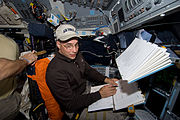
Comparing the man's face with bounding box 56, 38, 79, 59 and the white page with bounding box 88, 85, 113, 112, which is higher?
the man's face with bounding box 56, 38, 79, 59

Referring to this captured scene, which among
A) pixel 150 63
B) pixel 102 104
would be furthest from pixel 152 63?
pixel 102 104

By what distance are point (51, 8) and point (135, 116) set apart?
6.43 feet

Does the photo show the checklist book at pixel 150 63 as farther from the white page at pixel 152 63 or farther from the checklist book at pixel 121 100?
the checklist book at pixel 121 100

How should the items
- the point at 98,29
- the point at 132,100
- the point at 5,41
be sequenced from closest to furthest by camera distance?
the point at 132,100, the point at 5,41, the point at 98,29

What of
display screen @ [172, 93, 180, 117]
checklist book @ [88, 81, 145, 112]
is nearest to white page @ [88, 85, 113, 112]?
checklist book @ [88, 81, 145, 112]

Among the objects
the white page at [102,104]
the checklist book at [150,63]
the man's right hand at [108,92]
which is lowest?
the white page at [102,104]

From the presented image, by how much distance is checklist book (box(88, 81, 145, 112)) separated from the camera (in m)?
0.77

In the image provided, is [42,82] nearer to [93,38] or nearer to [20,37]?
[93,38]

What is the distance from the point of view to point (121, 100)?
0.85 metres

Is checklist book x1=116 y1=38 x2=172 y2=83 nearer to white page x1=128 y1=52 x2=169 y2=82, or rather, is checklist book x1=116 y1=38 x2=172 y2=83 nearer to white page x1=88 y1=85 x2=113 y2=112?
white page x1=128 y1=52 x2=169 y2=82

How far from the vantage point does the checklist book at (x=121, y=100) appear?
77 cm

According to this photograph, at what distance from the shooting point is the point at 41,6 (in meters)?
1.39

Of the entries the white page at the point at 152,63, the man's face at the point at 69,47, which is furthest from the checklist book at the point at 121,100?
the man's face at the point at 69,47

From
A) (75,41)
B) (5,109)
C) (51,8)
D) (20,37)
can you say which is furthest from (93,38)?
(5,109)
